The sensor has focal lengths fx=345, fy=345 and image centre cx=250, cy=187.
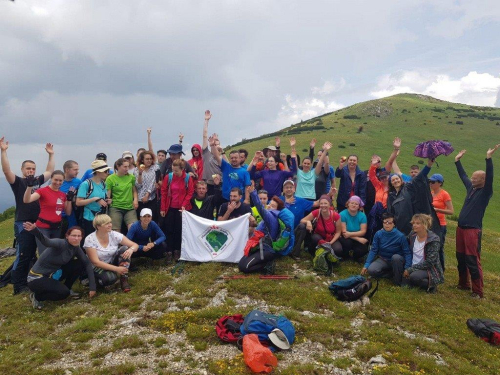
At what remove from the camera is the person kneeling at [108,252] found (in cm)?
960

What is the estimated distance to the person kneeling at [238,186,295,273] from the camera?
1044 centimetres

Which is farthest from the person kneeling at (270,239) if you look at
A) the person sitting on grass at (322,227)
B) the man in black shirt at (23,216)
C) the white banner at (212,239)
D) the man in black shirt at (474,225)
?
the man in black shirt at (23,216)

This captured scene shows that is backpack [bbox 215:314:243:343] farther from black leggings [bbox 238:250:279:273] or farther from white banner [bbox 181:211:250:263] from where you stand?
white banner [bbox 181:211:250:263]

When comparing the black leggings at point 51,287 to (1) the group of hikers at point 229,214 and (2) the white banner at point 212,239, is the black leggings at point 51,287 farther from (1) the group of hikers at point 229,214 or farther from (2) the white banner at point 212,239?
(2) the white banner at point 212,239

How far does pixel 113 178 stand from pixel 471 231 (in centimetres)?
1094

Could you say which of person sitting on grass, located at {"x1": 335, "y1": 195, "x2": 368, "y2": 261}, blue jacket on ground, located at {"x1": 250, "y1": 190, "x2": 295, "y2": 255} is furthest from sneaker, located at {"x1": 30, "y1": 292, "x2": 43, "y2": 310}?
person sitting on grass, located at {"x1": 335, "y1": 195, "x2": 368, "y2": 261}

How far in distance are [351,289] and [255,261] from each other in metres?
2.94

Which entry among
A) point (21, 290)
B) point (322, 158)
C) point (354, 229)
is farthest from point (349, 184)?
point (21, 290)

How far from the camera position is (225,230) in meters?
11.8

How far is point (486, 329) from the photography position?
7859mm

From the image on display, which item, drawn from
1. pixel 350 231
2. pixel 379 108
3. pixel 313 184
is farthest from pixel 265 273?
pixel 379 108

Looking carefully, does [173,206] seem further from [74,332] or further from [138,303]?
[74,332]

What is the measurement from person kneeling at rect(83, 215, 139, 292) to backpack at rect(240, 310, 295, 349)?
14.3 ft

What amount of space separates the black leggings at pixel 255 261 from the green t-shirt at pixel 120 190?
4.23 metres
